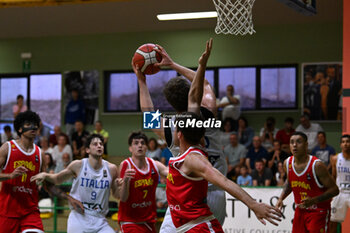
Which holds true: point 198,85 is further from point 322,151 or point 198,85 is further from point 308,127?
point 308,127

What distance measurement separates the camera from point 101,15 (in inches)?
511

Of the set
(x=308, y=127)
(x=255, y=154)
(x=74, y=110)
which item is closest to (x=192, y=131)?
(x=255, y=154)

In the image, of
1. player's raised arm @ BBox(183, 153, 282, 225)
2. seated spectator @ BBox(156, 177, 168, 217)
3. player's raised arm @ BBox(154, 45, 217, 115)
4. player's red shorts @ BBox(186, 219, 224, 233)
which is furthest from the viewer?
seated spectator @ BBox(156, 177, 168, 217)

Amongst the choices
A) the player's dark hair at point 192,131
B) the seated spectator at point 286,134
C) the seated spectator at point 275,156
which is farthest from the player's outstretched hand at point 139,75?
the seated spectator at point 286,134

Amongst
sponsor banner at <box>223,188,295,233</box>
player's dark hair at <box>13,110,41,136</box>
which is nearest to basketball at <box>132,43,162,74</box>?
A: player's dark hair at <box>13,110,41,136</box>

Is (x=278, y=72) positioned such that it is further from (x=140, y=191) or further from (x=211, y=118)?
(x=211, y=118)

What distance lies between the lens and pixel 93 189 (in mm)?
7121

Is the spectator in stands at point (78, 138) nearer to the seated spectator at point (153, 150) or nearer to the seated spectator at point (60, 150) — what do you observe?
the seated spectator at point (60, 150)

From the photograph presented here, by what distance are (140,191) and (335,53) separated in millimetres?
8625

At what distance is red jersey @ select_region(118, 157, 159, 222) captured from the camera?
7070 mm

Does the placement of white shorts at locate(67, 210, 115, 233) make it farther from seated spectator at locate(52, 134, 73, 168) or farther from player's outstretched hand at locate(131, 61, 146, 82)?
seated spectator at locate(52, 134, 73, 168)

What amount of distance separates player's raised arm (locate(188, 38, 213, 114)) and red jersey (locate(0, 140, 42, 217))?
2981 millimetres

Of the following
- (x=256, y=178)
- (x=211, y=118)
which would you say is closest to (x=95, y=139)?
(x=211, y=118)

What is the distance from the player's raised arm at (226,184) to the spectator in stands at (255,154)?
680 cm
